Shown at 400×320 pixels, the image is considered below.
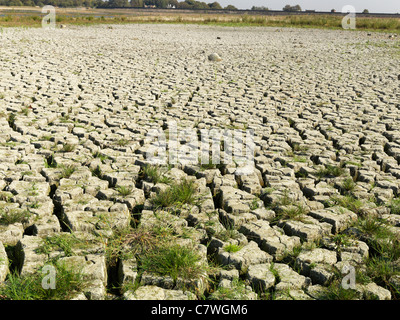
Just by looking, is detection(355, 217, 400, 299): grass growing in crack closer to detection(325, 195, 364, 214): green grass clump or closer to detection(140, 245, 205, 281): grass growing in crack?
detection(325, 195, 364, 214): green grass clump

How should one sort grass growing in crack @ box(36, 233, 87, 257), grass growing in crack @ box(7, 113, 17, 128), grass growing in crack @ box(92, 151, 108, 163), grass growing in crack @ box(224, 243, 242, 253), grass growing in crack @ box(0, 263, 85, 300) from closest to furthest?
grass growing in crack @ box(0, 263, 85, 300) → grass growing in crack @ box(36, 233, 87, 257) → grass growing in crack @ box(224, 243, 242, 253) → grass growing in crack @ box(92, 151, 108, 163) → grass growing in crack @ box(7, 113, 17, 128)

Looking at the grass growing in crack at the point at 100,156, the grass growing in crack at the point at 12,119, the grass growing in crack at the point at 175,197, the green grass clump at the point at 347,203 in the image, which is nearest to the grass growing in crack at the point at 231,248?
the grass growing in crack at the point at 175,197

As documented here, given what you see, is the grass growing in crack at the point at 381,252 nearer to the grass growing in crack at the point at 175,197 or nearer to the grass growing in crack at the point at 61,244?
the grass growing in crack at the point at 175,197

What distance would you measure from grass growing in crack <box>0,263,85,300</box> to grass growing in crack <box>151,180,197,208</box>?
927 millimetres

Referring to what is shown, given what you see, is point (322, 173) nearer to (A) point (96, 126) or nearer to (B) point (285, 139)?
(B) point (285, 139)

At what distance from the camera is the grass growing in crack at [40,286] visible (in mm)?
1879

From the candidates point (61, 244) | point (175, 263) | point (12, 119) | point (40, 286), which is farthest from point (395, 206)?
point (12, 119)

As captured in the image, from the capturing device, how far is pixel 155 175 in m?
3.29

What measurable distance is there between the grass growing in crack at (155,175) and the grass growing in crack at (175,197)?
0.74 feet

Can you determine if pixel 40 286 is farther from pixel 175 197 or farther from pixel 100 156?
pixel 100 156

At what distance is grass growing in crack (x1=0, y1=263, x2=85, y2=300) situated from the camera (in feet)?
6.16

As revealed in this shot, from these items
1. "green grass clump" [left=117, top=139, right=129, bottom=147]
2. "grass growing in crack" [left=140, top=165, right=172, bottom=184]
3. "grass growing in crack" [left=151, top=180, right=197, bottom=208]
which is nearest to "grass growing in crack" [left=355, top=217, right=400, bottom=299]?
"grass growing in crack" [left=151, top=180, right=197, bottom=208]

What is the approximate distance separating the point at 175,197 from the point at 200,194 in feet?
0.79
